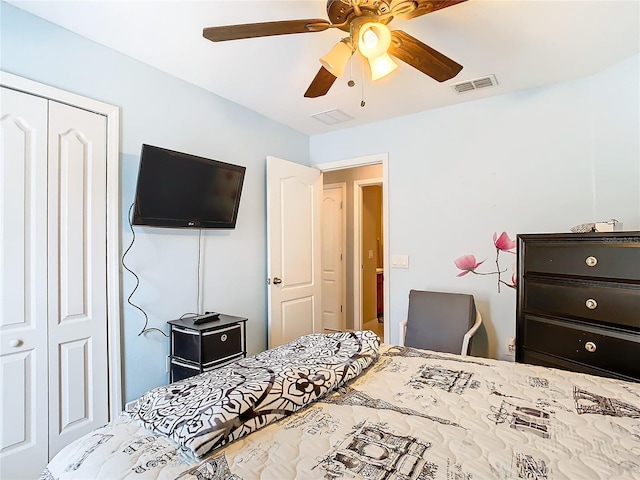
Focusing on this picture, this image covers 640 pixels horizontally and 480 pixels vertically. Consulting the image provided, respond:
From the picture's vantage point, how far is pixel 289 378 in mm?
1256

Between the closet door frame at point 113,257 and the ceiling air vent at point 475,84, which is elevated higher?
the ceiling air vent at point 475,84

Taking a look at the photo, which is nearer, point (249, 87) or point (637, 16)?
point (637, 16)

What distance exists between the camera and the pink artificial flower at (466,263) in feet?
9.81

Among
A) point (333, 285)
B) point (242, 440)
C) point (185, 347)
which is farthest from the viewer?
point (333, 285)

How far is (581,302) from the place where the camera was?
189cm

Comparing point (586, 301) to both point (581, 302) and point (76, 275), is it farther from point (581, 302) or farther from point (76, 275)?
point (76, 275)

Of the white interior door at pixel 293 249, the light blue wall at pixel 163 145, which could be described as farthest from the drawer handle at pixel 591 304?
the light blue wall at pixel 163 145

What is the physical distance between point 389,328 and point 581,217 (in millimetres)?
1813

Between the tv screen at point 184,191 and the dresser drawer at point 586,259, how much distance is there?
2.11m

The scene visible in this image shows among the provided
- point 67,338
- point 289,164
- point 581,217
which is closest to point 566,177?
point 581,217

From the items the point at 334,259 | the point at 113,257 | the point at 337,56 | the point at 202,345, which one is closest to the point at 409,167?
the point at 337,56

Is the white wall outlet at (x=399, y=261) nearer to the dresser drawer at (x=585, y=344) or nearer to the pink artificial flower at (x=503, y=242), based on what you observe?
the pink artificial flower at (x=503, y=242)

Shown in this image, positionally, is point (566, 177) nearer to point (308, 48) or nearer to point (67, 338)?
point (308, 48)

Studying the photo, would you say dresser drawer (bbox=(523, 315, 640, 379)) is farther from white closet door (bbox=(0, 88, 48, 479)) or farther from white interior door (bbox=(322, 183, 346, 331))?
white interior door (bbox=(322, 183, 346, 331))
